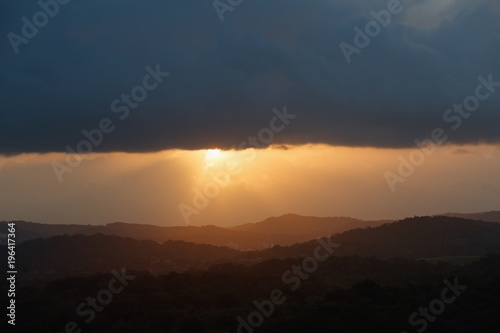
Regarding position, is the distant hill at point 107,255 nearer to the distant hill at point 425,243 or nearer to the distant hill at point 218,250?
the distant hill at point 218,250

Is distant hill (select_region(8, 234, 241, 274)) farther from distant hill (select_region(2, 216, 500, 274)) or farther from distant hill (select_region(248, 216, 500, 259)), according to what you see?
distant hill (select_region(248, 216, 500, 259))

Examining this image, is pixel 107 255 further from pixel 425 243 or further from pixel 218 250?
pixel 425 243

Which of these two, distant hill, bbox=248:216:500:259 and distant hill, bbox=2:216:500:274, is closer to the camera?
distant hill, bbox=2:216:500:274

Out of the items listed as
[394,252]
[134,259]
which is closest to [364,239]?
[394,252]

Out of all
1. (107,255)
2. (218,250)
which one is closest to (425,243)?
(218,250)

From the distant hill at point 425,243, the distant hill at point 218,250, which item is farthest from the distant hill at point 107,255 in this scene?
the distant hill at point 425,243

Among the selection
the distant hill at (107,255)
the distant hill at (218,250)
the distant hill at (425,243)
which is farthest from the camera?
the distant hill at (425,243)

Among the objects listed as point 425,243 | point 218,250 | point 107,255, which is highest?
point 218,250

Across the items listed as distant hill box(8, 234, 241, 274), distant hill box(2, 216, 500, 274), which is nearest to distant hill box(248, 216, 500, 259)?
distant hill box(2, 216, 500, 274)

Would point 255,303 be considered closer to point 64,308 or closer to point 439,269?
point 64,308

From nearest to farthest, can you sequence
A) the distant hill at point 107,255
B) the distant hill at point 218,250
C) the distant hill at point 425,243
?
the distant hill at point 107,255 → the distant hill at point 218,250 → the distant hill at point 425,243

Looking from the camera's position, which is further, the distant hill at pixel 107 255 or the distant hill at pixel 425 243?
the distant hill at pixel 425 243
